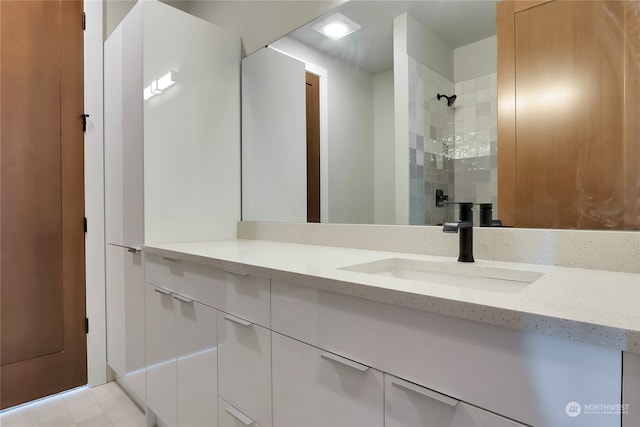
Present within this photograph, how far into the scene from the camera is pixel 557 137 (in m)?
1.05

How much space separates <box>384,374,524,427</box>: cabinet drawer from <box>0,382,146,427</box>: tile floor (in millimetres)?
1623

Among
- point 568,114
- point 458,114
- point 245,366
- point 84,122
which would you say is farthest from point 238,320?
point 84,122

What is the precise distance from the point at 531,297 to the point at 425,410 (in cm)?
29

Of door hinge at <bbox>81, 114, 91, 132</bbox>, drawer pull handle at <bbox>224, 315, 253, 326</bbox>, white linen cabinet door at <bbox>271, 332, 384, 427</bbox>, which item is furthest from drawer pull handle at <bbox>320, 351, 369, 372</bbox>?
door hinge at <bbox>81, 114, 91, 132</bbox>

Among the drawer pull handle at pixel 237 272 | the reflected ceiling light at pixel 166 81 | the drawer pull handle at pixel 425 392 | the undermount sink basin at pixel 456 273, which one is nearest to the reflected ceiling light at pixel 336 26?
the reflected ceiling light at pixel 166 81

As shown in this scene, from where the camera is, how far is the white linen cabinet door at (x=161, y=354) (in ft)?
A: 4.70

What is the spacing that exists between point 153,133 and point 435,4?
4.60ft

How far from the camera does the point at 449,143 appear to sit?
1231 millimetres

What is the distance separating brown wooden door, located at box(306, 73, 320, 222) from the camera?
5.69 ft

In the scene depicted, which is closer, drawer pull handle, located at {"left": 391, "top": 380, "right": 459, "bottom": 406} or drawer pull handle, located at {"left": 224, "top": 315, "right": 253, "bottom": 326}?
drawer pull handle, located at {"left": 391, "top": 380, "right": 459, "bottom": 406}

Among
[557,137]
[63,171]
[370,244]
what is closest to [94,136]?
[63,171]

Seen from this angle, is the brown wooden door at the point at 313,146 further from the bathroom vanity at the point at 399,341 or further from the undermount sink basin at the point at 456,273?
the undermount sink basin at the point at 456,273

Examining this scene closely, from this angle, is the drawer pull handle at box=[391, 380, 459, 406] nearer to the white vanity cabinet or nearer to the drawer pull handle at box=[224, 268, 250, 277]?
the drawer pull handle at box=[224, 268, 250, 277]

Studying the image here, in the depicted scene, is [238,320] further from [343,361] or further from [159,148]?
[159,148]
